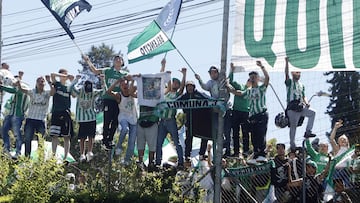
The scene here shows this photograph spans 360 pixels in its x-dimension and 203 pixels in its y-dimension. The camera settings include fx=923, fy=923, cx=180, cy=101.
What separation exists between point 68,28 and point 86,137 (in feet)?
7.03

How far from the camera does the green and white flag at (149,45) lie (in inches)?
662

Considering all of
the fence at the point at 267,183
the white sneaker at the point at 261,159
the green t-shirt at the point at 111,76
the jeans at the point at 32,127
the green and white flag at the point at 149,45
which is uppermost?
the green and white flag at the point at 149,45

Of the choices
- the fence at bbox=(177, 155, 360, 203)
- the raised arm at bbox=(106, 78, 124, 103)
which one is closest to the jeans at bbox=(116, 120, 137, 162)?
the raised arm at bbox=(106, 78, 124, 103)

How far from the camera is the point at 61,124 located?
17.8 m

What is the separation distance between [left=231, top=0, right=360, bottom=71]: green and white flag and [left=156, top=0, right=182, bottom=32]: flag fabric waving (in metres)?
1.22

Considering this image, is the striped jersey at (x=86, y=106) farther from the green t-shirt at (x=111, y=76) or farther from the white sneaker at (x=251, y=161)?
the white sneaker at (x=251, y=161)

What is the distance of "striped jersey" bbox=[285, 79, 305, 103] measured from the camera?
645 inches

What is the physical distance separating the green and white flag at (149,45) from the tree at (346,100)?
714cm

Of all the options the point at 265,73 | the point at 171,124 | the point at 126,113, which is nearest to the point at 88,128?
the point at 126,113

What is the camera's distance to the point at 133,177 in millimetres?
15836

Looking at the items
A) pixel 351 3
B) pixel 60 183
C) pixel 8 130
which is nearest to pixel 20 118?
pixel 8 130

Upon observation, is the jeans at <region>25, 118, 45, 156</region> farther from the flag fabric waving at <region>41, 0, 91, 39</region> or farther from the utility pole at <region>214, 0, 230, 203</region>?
the utility pole at <region>214, 0, 230, 203</region>

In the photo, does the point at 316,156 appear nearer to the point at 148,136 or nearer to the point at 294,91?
the point at 294,91

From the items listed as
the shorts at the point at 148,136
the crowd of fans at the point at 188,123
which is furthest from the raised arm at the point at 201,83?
the shorts at the point at 148,136
